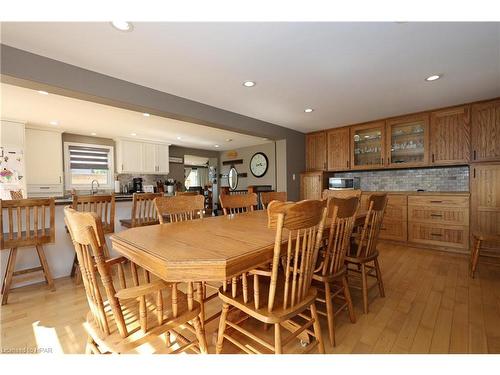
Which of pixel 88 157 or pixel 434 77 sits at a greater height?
pixel 434 77

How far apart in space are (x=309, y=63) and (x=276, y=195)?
4.63ft

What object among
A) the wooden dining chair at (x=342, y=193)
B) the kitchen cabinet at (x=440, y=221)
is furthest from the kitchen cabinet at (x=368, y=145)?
the wooden dining chair at (x=342, y=193)

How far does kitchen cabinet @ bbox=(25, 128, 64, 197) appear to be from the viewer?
4023mm

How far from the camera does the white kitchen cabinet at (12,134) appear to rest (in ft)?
11.5

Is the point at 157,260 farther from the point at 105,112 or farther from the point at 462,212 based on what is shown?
the point at 462,212

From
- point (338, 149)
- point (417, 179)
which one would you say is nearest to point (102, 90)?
point (338, 149)

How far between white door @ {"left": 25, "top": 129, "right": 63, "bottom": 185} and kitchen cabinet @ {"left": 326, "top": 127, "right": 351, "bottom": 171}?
5.38 metres

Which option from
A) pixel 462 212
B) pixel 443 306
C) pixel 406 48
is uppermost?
pixel 406 48

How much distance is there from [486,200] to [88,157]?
7.13m

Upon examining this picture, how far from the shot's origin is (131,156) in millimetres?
5215

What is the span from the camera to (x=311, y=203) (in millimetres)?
1037

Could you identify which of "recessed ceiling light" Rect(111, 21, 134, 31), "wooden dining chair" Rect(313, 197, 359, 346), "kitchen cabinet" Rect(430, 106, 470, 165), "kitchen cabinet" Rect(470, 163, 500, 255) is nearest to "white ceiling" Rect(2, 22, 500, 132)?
"recessed ceiling light" Rect(111, 21, 134, 31)

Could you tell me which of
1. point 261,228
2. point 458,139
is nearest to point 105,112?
point 261,228

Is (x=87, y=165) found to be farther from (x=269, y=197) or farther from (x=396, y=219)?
(x=396, y=219)
